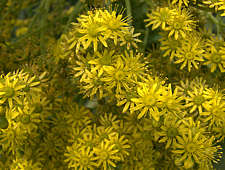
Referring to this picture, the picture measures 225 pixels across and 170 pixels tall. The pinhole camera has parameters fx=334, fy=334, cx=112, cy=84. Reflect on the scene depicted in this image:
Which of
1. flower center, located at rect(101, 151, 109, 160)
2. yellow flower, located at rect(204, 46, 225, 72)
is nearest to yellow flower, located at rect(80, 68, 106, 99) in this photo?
flower center, located at rect(101, 151, 109, 160)

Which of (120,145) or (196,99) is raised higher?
(196,99)

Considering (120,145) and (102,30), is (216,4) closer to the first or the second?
(102,30)

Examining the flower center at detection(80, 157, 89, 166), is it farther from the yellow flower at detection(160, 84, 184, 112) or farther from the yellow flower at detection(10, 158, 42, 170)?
the yellow flower at detection(160, 84, 184, 112)

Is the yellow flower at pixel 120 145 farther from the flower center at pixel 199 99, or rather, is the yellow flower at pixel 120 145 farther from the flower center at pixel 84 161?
the flower center at pixel 199 99

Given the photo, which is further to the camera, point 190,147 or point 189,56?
point 189,56

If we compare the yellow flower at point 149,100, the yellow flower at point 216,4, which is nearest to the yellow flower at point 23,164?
the yellow flower at point 149,100

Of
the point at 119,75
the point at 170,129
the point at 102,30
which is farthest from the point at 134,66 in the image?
the point at 170,129
